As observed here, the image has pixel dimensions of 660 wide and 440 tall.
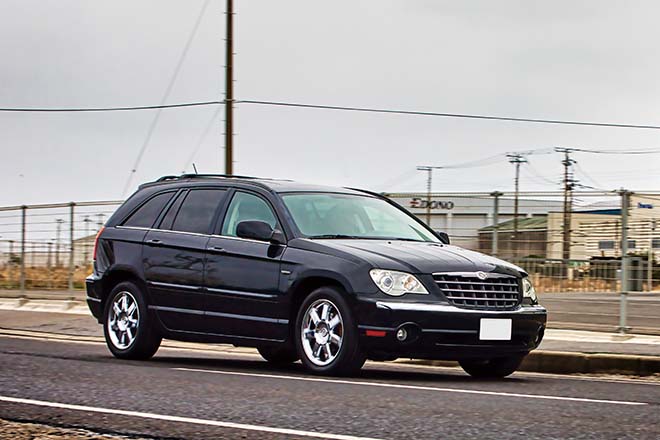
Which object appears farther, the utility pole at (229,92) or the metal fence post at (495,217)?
the utility pole at (229,92)

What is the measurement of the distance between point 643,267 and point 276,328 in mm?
7088

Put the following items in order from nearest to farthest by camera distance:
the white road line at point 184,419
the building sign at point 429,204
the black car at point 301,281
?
1. the white road line at point 184,419
2. the black car at point 301,281
3. the building sign at point 429,204

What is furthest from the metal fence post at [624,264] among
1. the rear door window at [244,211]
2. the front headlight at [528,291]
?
the rear door window at [244,211]

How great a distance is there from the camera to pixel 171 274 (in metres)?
10.5

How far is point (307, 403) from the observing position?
6.86m

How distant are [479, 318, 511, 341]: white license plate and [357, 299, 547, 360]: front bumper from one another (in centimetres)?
3

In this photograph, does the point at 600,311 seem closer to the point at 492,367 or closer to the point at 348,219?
the point at 492,367

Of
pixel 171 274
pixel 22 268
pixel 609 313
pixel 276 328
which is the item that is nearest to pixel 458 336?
pixel 276 328

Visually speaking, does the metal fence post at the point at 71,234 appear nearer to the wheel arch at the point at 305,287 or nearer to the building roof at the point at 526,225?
the building roof at the point at 526,225

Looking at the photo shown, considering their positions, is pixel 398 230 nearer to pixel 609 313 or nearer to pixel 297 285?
pixel 297 285

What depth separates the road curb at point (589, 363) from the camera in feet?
35.4

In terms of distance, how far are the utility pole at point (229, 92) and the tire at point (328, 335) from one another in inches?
490

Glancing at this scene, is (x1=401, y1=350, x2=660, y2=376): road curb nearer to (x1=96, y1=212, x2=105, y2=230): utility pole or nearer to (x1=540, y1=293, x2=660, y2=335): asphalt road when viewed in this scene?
(x1=540, y1=293, x2=660, y2=335): asphalt road

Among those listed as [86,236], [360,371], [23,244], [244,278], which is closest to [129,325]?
[244,278]
